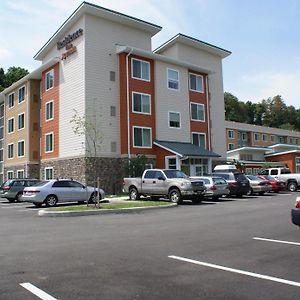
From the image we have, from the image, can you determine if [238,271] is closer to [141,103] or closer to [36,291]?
[36,291]

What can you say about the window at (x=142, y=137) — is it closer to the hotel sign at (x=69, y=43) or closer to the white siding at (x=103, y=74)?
the white siding at (x=103, y=74)

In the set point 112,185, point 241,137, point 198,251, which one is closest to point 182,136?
point 112,185

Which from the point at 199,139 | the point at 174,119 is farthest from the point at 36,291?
the point at 199,139

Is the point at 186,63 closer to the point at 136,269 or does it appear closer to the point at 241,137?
the point at 136,269

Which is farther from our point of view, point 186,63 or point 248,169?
point 248,169

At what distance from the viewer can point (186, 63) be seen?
4141 centimetres

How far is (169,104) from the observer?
40.0m

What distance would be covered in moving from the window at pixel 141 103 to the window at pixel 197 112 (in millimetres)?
6034

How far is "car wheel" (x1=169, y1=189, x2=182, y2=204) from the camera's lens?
2380 cm

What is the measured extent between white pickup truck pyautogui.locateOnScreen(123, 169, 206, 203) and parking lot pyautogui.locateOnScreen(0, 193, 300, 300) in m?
9.75

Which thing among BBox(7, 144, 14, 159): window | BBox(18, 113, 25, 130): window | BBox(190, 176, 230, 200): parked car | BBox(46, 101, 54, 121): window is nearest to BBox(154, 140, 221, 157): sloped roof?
BBox(190, 176, 230, 200): parked car

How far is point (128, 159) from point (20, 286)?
96.3 feet

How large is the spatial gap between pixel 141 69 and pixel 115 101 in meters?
4.29

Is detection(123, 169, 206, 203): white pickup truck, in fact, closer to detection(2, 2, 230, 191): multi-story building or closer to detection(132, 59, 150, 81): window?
detection(2, 2, 230, 191): multi-story building
